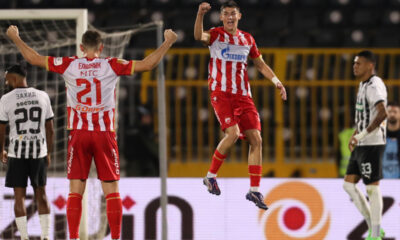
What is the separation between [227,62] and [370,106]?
1.64 meters

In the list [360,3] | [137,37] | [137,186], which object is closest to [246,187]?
[137,186]

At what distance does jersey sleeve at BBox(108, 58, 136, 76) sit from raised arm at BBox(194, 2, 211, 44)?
567mm

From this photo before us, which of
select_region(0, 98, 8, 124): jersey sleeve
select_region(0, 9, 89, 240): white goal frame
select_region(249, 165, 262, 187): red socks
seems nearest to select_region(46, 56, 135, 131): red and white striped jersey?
select_region(0, 98, 8, 124): jersey sleeve

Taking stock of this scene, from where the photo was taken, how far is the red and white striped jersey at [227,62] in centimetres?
693

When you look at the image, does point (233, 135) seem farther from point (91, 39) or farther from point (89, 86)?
point (91, 39)

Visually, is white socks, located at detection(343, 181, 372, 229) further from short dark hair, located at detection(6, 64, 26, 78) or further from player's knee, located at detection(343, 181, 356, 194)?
short dark hair, located at detection(6, 64, 26, 78)

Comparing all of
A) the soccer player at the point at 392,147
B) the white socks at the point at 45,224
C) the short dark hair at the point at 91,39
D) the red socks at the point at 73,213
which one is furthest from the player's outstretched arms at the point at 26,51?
the soccer player at the point at 392,147

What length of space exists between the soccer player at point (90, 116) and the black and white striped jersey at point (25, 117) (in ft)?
3.15

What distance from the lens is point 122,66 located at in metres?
6.59

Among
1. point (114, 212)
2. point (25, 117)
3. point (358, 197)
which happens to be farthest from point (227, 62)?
point (358, 197)

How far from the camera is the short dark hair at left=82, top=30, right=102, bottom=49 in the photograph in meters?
6.56

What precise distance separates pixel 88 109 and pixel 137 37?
23.7 feet

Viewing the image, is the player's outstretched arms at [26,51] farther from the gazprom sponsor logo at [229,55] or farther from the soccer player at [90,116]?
the gazprom sponsor logo at [229,55]

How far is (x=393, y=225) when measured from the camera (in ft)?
30.8
